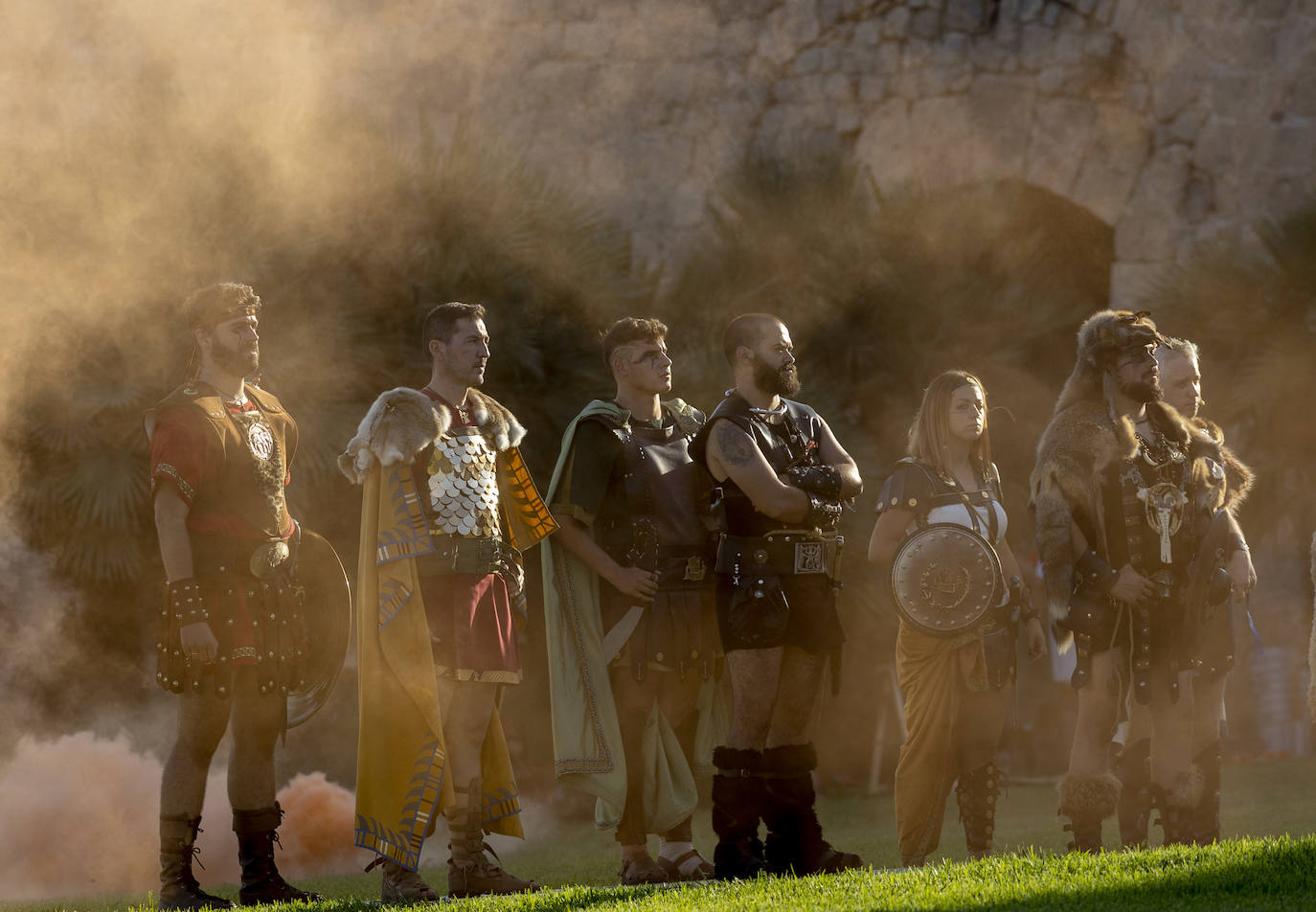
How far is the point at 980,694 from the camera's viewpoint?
19.5 ft

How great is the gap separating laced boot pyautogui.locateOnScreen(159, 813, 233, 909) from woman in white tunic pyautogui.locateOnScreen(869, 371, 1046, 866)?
221cm

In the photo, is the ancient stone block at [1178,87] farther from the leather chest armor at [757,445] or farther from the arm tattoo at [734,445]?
the arm tattoo at [734,445]

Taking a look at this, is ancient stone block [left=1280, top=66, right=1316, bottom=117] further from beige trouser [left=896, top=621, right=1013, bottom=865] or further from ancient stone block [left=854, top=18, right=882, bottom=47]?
beige trouser [left=896, top=621, right=1013, bottom=865]

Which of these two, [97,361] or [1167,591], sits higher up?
[97,361]

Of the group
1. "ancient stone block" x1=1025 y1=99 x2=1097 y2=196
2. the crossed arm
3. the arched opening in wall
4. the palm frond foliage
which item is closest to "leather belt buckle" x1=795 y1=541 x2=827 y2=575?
the crossed arm

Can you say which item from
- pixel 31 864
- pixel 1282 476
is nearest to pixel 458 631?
pixel 31 864

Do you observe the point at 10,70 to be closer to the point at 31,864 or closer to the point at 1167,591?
the point at 31,864

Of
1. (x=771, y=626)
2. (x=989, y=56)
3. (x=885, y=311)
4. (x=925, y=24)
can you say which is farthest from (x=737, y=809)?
(x=925, y=24)

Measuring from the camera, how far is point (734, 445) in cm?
540

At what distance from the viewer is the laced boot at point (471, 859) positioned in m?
5.38

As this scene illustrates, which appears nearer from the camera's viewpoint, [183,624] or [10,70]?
[183,624]

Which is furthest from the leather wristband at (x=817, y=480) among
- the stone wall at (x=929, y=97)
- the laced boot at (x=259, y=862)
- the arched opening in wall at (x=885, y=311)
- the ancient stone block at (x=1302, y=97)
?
the ancient stone block at (x=1302, y=97)

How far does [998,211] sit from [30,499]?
18.8 feet

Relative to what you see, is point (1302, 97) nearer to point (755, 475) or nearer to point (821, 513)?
point (821, 513)
